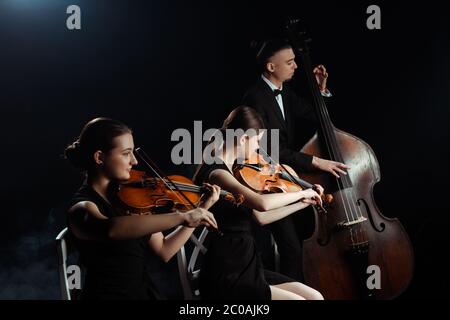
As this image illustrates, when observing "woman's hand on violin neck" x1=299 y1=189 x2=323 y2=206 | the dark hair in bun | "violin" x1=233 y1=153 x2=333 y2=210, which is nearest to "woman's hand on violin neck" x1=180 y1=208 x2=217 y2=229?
the dark hair in bun

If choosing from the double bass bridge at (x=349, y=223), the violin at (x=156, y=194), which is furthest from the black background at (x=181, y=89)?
the violin at (x=156, y=194)

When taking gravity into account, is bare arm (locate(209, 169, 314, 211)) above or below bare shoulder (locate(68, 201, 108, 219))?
below

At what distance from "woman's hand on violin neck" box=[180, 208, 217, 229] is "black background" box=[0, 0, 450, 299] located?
50.7 inches

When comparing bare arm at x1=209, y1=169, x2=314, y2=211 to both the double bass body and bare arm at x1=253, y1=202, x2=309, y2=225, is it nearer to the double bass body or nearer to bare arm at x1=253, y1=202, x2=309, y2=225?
bare arm at x1=253, y1=202, x2=309, y2=225

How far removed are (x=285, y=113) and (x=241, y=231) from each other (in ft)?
2.75

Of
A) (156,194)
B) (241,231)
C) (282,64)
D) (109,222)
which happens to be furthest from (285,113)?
(109,222)

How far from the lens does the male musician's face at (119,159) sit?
1950 millimetres

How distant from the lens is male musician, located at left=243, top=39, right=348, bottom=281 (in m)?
2.77

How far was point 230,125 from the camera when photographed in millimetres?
2418

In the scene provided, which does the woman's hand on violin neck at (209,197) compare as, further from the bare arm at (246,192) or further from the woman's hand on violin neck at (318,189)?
the woman's hand on violin neck at (318,189)
